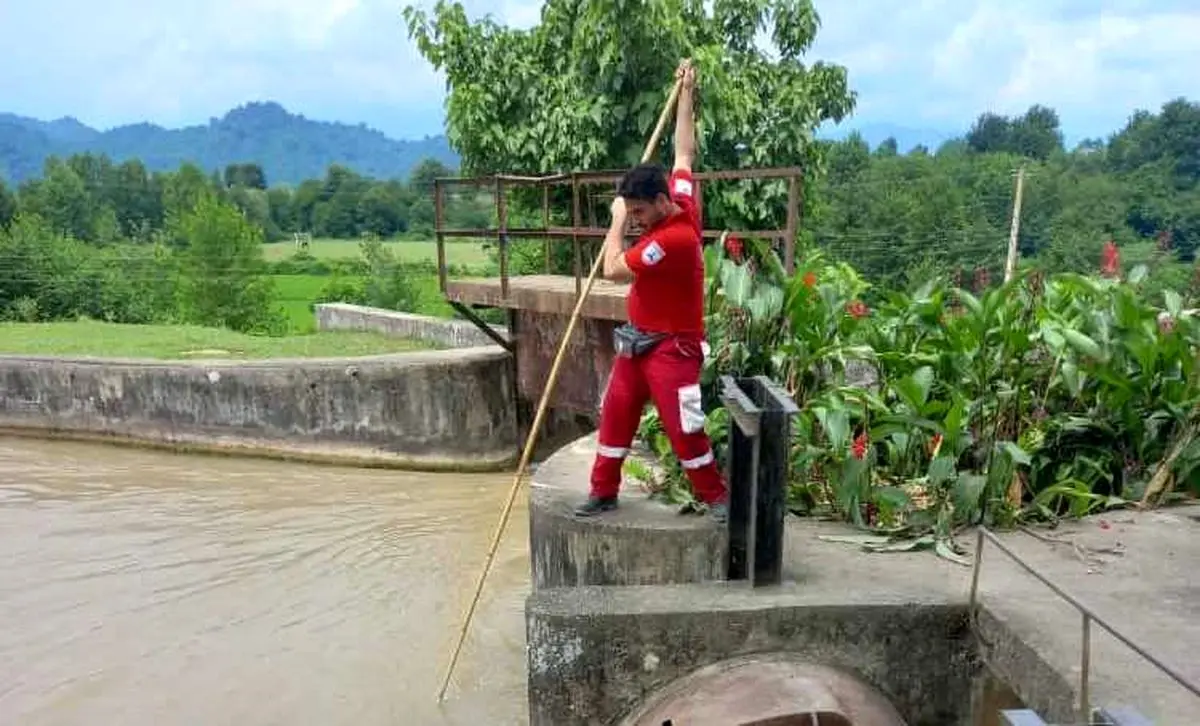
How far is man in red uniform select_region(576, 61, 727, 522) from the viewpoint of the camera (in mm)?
3928

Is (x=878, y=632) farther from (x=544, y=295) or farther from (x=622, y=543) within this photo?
(x=544, y=295)

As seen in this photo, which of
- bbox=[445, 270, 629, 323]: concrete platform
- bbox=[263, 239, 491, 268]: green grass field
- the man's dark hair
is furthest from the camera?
bbox=[263, 239, 491, 268]: green grass field

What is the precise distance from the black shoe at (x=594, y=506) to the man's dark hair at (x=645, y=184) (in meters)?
1.36

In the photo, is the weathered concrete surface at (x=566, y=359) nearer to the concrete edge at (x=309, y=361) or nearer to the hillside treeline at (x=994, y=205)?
the concrete edge at (x=309, y=361)

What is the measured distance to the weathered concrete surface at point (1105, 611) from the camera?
2.96 metres

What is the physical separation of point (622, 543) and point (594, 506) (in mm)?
251

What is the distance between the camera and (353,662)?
220 inches

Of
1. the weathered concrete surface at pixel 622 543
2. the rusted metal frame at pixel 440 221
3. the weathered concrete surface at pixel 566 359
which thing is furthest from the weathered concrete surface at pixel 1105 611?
the rusted metal frame at pixel 440 221

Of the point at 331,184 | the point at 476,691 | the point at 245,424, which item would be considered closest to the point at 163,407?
the point at 245,424

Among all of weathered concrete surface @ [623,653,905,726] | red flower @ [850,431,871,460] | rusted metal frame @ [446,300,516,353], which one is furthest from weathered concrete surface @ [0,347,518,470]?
weathered concrete surface @ [623,653,905,726]

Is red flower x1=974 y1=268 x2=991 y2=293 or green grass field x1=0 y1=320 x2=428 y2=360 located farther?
green grass field x1=0 y1=320 x2=428 y2=360

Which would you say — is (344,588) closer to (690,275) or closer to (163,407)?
(690,275)

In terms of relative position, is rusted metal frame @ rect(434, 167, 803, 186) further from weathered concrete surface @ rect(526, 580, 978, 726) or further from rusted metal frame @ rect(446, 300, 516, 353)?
weathered concrete surface @ rect(526, 580, 978, 726)

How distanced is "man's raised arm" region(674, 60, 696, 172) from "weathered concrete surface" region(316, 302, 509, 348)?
266 inches
